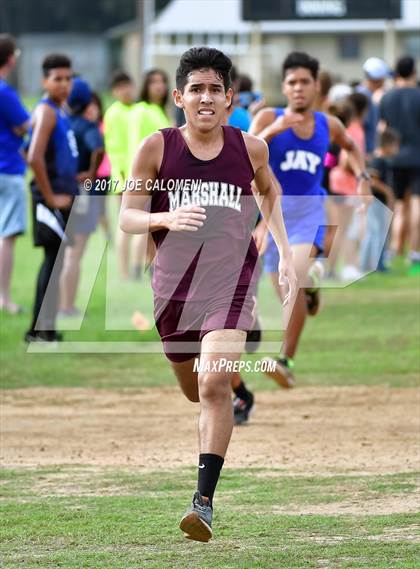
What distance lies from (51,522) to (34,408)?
333cm

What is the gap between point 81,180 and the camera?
1387cm

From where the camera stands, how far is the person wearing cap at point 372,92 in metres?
18.3

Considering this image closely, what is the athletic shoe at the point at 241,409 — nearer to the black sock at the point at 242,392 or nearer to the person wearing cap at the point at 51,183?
the black sock at the point at 242,392

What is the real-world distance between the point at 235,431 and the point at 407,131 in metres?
9.75

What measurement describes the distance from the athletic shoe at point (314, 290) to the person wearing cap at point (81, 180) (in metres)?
3.44

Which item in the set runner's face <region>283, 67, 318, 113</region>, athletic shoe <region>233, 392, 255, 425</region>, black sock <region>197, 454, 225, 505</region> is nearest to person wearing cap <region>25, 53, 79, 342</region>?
runner's face <region>283, 67, 318, 113</region>

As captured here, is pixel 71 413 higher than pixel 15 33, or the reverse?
pixel 71 413

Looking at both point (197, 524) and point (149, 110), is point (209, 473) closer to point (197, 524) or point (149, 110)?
point (197, 524)

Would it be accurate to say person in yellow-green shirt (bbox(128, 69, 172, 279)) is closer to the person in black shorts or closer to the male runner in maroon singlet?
the person in black shorts

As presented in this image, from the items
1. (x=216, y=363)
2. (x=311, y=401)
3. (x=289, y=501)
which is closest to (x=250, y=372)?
(x=311, y=401)

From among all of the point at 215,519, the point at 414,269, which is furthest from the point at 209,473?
the point at 414,269

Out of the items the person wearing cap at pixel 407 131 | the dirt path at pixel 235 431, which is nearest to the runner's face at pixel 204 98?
the dirt path at pixel 235 431

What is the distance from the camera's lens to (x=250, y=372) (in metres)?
11.6

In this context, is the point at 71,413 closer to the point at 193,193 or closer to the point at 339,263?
the point at 193,193
